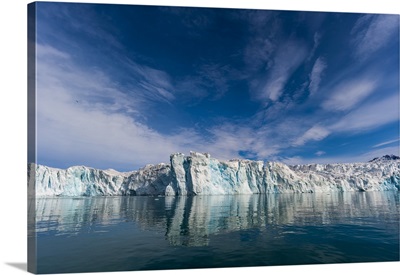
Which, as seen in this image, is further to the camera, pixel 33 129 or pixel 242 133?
pixel 242 133

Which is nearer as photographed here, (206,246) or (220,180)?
(206,246)

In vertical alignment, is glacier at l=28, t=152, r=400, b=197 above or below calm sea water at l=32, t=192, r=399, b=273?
above

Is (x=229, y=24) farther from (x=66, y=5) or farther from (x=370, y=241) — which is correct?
(x=370, y=241)

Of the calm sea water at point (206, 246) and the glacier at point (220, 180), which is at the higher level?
the glacier at point (220, 180)

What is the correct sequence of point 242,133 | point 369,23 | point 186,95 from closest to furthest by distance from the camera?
point 369,23
point 242,133
point 186,95

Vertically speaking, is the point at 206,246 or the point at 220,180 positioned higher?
the point at 220,180

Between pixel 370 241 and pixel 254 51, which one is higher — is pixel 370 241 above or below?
below

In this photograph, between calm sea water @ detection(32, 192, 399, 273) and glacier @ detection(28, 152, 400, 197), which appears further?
glacier @ detection(28, 152, 400, 197)

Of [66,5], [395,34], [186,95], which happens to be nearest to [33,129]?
[66,5]

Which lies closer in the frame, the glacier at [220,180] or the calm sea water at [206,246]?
the calm sea water at [206,246]

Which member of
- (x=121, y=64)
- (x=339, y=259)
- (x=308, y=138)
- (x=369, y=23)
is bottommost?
(x=339, y=259)

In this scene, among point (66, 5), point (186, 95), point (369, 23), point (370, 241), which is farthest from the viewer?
point (186, 95)
